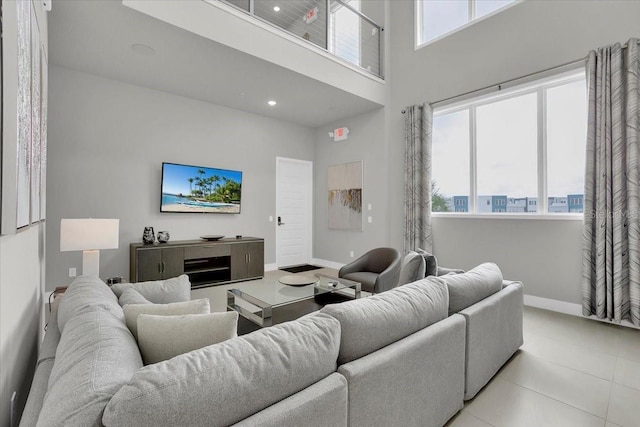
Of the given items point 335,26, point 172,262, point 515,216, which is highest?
point 335,26

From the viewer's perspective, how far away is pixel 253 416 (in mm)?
889

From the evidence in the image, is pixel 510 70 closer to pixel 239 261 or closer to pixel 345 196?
pixel 345 196

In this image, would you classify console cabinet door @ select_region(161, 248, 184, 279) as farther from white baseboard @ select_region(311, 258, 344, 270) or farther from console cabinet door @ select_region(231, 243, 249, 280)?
white baseboard @ select_region(311, 258, 344, 270)

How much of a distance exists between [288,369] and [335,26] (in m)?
6.41

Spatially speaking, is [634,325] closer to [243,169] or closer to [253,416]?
[253,416]

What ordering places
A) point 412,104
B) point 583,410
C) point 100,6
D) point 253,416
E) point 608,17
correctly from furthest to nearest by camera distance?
point 412,104 → point 608,17 → point 100,6 → point 583,410 → point 253,416

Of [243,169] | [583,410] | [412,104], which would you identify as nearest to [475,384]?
[583,410]

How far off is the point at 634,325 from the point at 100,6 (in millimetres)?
6100

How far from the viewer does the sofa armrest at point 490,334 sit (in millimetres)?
1892

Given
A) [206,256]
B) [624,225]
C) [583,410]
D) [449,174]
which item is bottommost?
[583,410]

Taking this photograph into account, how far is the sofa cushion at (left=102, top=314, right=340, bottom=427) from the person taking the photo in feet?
2.37

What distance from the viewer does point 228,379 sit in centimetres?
86

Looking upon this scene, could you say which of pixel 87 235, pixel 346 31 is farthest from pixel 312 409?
pixel 346 31

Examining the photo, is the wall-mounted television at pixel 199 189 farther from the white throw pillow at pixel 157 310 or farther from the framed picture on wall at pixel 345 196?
the white throw pillow at pixel 157 310
